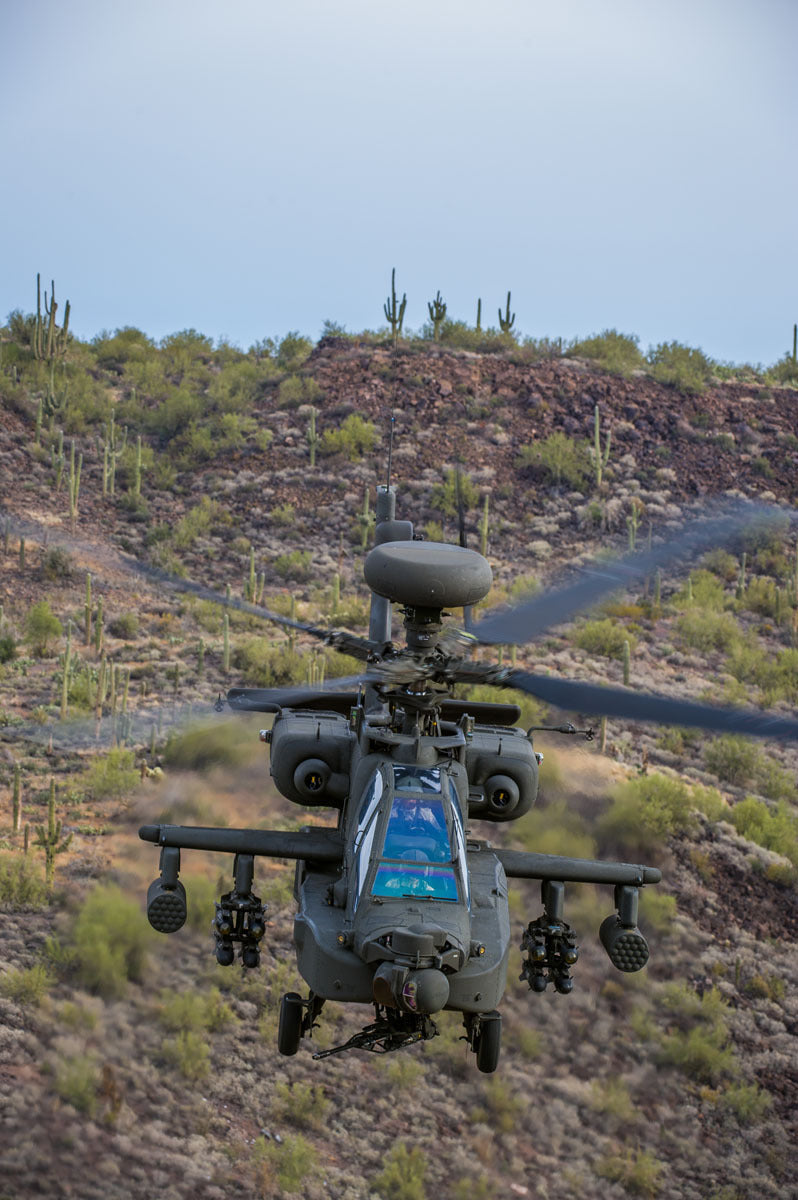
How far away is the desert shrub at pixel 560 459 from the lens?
3294cm

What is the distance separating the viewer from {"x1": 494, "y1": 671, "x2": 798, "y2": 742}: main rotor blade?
800cm

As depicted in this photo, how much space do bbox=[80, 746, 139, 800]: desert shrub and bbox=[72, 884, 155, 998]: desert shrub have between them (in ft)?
9.90

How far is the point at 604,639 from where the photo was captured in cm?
2533

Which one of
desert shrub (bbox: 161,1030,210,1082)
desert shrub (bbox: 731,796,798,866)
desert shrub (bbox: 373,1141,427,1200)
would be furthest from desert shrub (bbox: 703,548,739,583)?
desert shrub (bbox: 161,1030,210,1082)

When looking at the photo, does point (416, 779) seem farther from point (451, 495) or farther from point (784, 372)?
point (784, 372)

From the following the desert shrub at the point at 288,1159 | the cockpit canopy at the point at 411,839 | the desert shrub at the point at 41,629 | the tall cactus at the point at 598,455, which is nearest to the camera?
the cockpit canopy at the point at 411,839

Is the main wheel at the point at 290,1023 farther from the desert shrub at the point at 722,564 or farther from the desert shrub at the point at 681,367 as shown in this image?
the desert shrub at the point at 681,367

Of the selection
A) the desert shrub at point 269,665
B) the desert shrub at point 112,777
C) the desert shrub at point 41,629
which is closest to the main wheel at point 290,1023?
the desert shrub at point 112,777

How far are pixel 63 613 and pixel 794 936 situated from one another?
609 inches

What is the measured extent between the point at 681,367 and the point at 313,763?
99.8ft

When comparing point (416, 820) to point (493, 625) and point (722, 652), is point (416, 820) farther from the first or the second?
point (722, 652)

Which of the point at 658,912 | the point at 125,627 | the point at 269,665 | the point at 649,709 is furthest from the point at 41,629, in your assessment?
the point at 649,709

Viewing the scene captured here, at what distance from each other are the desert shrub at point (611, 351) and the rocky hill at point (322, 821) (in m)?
4.08

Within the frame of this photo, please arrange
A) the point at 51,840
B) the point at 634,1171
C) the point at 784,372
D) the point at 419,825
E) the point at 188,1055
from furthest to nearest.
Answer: the point at 784,372
the point at 51,840
the point at 188,1055
the point at 634,1171
the point at 419,825
